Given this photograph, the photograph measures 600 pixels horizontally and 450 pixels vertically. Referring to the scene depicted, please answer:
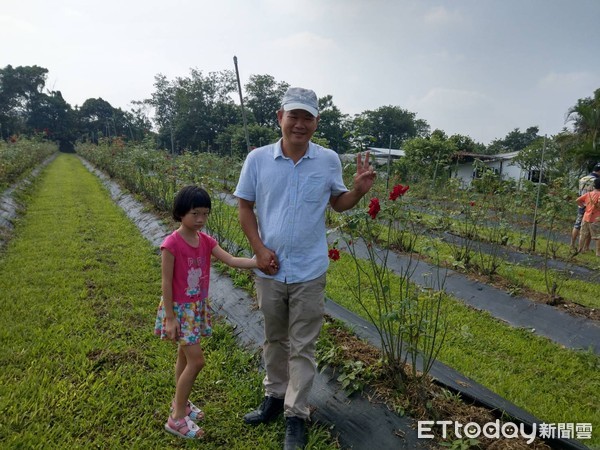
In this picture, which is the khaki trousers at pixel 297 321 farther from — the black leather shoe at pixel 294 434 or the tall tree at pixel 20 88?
the tall tree at pixel 20 88

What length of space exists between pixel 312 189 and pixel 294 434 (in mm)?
1225

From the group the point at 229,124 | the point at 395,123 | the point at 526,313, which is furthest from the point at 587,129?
the point at 395,123

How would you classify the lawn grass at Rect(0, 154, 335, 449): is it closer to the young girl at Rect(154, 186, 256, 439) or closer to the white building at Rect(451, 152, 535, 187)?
the young girl at Rect(154, 186, 256, 439)

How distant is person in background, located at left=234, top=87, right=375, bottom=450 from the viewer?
6.06ft

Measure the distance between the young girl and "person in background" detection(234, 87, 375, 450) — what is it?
0.65ft

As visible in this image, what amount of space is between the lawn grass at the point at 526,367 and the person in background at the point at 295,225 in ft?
2.92

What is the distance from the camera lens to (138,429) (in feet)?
6.88

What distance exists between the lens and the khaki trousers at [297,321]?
6.12 ft

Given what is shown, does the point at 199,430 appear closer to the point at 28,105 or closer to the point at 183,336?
the point at 183,336

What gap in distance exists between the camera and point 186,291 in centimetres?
196

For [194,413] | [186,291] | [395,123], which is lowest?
[194,413]

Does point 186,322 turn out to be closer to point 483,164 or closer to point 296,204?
point 296,204

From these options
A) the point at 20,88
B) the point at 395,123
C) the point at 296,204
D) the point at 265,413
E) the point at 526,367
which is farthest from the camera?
the point at 395,123

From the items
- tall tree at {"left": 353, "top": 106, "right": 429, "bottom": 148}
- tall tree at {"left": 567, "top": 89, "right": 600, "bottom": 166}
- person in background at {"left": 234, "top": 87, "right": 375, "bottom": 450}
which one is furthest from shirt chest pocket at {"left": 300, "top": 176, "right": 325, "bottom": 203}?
tall tree at {"left": 353, "top": 106, "right": 429, "bottom": 148}
